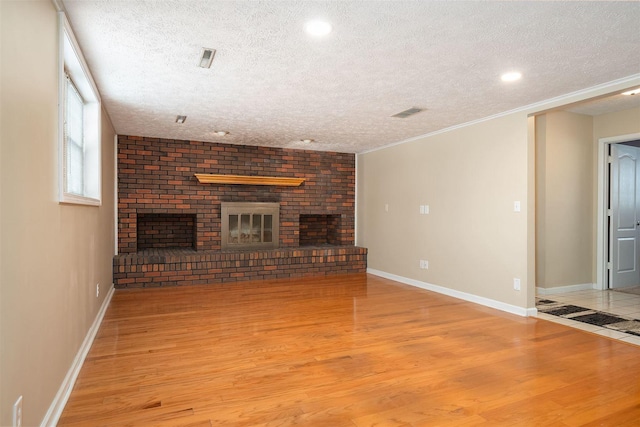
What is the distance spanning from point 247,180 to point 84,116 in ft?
9.35

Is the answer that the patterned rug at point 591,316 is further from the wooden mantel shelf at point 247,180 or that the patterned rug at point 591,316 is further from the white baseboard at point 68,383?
the white baseboard at point 68,383

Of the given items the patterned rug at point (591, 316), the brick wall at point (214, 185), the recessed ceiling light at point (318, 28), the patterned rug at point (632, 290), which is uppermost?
the recessed ceiling light at point (318, 28)

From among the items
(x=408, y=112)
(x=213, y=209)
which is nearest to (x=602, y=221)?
(x=408, y=112)

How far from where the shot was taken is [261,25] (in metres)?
2.26

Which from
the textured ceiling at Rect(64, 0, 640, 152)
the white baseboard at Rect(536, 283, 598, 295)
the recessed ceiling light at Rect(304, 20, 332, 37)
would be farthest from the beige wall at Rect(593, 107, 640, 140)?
the recessed ceiling light at Rect(304, 20, 332, 37)

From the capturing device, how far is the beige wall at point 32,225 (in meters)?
1.36

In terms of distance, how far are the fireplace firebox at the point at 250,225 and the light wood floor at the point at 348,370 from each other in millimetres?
2030

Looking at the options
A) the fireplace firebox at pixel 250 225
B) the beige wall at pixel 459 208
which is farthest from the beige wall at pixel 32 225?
the beige wall at pixel 459 208

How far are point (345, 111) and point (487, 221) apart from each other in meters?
1.97

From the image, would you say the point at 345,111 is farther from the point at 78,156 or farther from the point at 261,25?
the point at 78,156

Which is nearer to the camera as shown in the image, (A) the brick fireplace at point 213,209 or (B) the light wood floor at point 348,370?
(B) the light wood floor at point 348,370

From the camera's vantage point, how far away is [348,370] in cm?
262

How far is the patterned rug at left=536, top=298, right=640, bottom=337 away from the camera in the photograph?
11.8ft

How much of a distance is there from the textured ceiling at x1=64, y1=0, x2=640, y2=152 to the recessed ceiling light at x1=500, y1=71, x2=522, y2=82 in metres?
0.04
